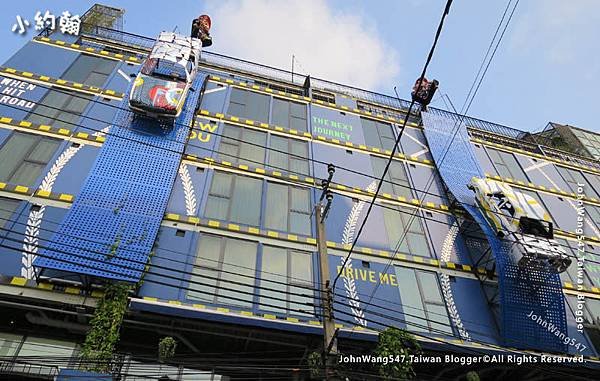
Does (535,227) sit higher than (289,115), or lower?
lower

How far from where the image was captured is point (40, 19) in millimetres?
19922

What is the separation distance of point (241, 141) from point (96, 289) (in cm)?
850

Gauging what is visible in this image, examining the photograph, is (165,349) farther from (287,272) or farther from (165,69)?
(165,69)

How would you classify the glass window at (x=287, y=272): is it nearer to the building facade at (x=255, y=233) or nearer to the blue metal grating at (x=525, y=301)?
the building facade at (x=255, y=233)

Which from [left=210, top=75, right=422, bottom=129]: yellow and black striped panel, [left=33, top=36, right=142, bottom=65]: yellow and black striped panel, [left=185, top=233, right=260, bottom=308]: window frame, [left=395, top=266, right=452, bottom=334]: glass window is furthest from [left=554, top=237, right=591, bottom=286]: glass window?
[left=33, top=36, right=142, bottom=65]: yellow and black striped panel

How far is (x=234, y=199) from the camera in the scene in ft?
53.2

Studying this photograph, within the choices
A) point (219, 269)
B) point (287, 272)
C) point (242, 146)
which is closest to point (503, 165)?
point (242, 146)

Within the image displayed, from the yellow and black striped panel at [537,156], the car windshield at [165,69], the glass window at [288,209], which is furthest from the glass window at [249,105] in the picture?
the yellow and black striped panel at [537,156]

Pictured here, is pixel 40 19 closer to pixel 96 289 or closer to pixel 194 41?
pixel 194 41

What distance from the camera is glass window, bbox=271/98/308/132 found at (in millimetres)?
20859

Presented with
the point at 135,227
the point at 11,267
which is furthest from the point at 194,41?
the point at 11,267

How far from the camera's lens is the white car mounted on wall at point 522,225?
47.4 feet

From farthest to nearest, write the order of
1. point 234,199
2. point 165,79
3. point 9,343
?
point 165,79
point 234,199
point 9,343

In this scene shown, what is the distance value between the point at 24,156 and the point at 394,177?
15.0m
